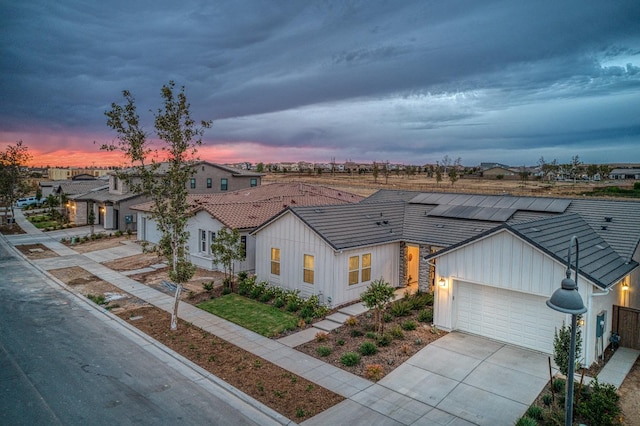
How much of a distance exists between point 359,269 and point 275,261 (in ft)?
14.2

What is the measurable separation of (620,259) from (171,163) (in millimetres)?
16933

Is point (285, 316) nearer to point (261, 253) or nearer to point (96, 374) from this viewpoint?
point (261, 253)

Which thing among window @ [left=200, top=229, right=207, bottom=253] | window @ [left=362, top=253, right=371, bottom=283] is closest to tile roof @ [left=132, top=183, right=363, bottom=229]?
window @ [left=200, top=229, right=207, bottom=253]

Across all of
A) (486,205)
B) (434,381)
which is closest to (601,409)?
(434,381)

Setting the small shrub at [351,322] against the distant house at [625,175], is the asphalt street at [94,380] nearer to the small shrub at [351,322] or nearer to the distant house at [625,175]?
the small shrub at [351,322]

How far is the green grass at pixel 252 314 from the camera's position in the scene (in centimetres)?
1591

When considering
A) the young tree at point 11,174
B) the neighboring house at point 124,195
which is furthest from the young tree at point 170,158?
the young tree at point 11,174

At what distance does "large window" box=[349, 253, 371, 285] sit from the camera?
1861cm

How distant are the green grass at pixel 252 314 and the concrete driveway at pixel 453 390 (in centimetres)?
538

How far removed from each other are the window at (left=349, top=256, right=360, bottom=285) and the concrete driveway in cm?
530

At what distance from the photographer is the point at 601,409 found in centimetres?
952

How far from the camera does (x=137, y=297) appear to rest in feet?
65.3

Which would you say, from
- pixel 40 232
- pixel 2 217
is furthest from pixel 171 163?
pixel 2 217

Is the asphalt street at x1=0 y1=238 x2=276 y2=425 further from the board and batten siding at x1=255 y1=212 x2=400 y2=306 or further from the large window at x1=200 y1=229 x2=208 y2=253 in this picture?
the large window at x1=200 y1=229 x2=208 y2=253
